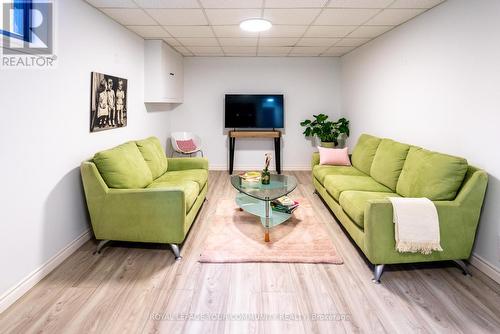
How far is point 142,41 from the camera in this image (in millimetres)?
4480

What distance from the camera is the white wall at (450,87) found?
234 centimetres

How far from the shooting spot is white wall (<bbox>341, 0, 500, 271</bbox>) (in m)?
2.34

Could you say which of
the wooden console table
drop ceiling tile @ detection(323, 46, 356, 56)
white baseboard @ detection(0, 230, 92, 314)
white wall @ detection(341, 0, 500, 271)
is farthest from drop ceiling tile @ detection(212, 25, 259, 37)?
white baseboard @ detection(0, 230, 92, 314)

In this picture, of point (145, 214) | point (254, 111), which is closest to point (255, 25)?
point (254, 111)

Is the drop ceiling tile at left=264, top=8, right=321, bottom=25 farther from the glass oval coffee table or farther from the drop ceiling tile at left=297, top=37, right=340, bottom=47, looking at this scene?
the glass oval coffee table

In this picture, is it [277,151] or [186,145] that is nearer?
[186,145]

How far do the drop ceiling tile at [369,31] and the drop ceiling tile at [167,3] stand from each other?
2.19m

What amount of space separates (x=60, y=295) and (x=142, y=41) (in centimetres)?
368

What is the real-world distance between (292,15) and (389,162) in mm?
1971

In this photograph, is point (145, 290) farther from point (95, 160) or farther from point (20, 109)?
point (20, 109)

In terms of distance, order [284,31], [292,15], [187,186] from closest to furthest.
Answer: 1. [187,186]
2. [292,15]
3. [284,31]

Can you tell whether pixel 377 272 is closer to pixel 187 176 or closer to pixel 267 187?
pixel 267 187

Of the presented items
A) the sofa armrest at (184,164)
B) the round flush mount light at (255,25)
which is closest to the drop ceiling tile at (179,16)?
the round flush mount light at (255,25)

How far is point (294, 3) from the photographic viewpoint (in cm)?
294
